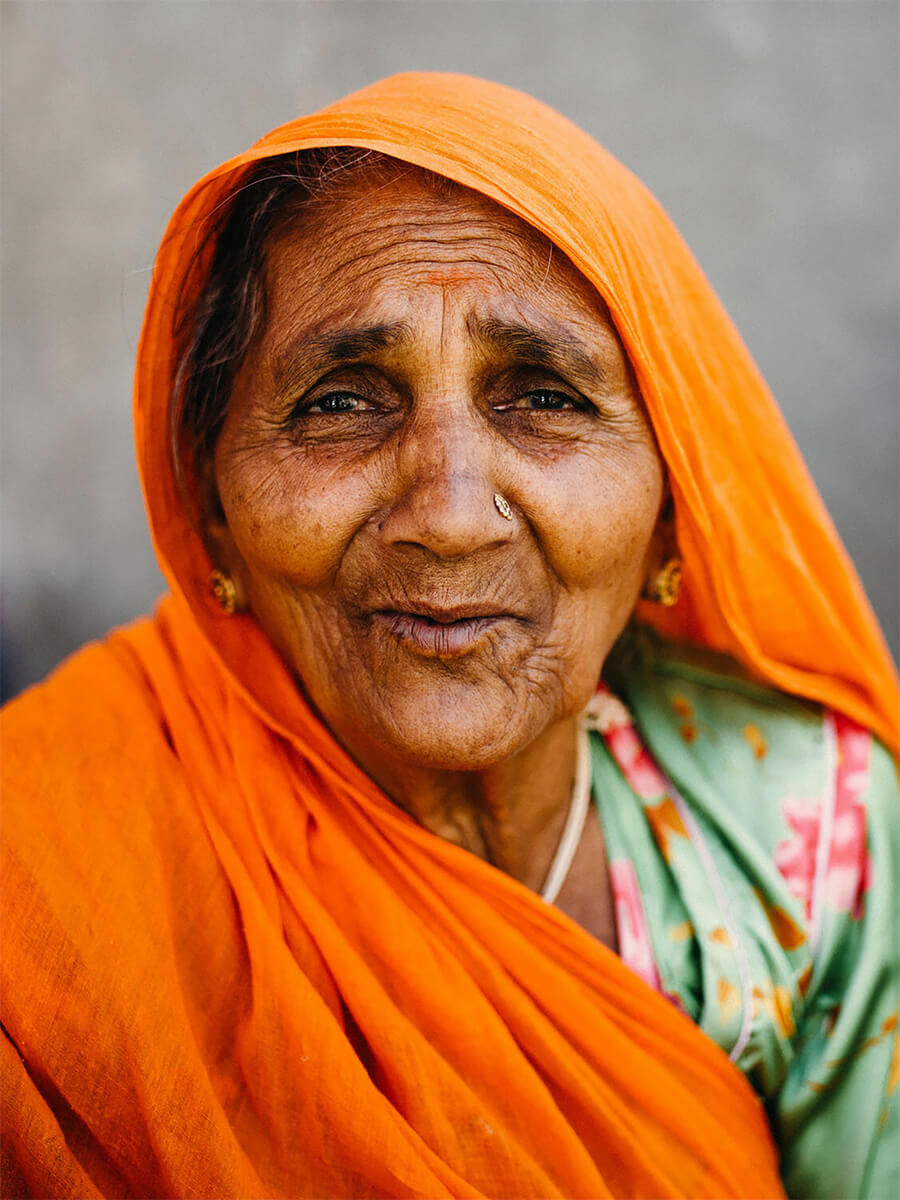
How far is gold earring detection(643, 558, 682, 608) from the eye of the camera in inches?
69.2

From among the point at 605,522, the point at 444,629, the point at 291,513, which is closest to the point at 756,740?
the point at 605,522

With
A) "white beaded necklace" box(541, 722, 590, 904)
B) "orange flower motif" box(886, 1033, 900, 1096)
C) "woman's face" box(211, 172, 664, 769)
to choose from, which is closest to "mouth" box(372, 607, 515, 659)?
"woman's face" box(211, 172, 664, 769)

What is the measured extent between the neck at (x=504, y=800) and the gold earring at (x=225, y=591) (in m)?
0.33

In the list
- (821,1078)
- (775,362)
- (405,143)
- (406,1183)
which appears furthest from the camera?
(775,362)

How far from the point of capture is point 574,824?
1.81 metres

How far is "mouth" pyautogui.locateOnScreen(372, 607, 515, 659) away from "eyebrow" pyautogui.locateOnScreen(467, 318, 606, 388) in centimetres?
37

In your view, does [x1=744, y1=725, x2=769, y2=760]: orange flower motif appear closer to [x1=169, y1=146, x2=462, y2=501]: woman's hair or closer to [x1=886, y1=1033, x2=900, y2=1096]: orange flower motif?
[x1=886, y1=1033, x2=900, y2=1096]: orange flower motif

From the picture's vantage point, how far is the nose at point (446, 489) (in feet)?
4.41

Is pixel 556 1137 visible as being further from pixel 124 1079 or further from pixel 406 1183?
pixel 124 1079

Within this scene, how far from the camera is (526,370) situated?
1477 millimetres

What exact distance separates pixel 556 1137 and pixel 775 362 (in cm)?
225

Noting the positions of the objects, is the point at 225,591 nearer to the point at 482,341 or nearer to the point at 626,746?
the point at 482,341

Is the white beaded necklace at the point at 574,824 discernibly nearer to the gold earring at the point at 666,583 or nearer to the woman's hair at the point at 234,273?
the gold earring at the point at 666,583

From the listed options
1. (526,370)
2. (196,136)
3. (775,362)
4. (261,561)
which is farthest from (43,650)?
(775,362)
